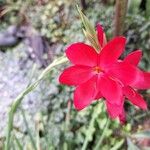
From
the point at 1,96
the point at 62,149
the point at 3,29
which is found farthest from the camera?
the point at 3,29

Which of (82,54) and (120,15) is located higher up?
(82,54)

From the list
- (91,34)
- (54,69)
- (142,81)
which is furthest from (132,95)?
(54,69)

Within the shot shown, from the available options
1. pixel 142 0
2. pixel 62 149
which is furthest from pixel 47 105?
pixel 142 0

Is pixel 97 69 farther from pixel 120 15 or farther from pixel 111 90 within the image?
pixel 120 15

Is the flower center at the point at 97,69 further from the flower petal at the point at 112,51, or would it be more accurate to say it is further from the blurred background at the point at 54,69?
the blurred background at the point at 54,69

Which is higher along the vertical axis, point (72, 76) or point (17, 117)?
point (72, 76)

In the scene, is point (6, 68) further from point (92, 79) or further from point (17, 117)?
point (92, 79)
